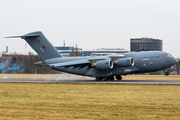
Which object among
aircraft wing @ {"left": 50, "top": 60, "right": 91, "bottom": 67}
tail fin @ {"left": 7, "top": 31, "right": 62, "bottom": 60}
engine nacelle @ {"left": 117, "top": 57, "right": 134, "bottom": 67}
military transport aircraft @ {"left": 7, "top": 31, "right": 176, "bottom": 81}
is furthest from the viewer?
tail fin @ {"left": 7, "top": 31, "right": 62, "bottom": 60}

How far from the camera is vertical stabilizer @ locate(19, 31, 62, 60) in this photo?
34.4 m

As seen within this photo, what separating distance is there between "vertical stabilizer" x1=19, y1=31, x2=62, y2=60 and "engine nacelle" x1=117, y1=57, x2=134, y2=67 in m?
8.94

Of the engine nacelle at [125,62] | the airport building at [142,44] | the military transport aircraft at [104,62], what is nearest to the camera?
the engine nacelle at [125,62]

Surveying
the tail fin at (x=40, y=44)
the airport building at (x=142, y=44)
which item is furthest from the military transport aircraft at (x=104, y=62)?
the airport building at (x=142, y=44)

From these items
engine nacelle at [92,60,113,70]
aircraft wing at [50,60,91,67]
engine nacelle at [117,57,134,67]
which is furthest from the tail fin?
engine nacelle at [117,57,134,67]

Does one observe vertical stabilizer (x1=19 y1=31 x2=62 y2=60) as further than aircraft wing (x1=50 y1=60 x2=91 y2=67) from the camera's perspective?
Yes

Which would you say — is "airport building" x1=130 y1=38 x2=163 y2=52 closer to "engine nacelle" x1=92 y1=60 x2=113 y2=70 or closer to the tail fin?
the tail fin

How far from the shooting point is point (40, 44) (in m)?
34.6

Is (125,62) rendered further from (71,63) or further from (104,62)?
(71,63)

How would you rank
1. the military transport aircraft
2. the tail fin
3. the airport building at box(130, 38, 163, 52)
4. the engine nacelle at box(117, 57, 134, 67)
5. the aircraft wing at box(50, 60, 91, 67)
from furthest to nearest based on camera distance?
the airport building at box(130, 38, 163, 52) < the tail fin < the aircraft wing at box(50, 60, 91, 67) < the military transport aircraft < the engine nacelle at box(117, 57, 134, 67)

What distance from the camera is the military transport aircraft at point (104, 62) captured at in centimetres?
3177

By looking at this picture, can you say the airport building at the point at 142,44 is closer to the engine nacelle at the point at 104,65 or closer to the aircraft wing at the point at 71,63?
the aircraft wing at the point at 71,63

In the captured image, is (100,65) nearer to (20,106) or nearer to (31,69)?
(20,106)

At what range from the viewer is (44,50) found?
114 feet
